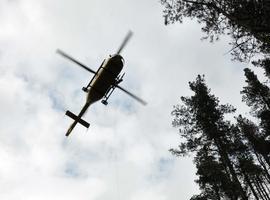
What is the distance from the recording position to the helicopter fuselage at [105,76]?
13.7 metres

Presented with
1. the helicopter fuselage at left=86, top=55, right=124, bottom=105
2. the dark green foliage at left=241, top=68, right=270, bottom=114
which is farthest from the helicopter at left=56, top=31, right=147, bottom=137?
the dark green foliage at left=241, top=68, right=270, bottom=114

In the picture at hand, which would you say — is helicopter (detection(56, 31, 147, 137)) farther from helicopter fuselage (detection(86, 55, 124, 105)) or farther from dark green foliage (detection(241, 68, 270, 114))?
dark green foliage (detection(241, 68, 270, 114))

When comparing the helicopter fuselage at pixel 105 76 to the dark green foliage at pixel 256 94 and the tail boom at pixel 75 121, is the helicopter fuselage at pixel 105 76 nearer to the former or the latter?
the tail boom at pixel 75 121

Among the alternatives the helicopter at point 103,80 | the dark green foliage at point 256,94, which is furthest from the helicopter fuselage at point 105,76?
the dark green foliage at point 256,94

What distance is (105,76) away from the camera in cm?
1372

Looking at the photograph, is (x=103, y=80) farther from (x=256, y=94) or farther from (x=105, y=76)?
(x=256, y=94)

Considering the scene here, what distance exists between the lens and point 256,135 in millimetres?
26031

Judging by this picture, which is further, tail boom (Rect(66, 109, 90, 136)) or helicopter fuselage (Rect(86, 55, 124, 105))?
tail boom (Rect(66, 109, 90, 136))

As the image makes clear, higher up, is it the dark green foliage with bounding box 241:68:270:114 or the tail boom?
the dark green foliage with bounding box 241:68:270:114

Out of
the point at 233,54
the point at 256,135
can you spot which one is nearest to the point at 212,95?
the point at 233,54

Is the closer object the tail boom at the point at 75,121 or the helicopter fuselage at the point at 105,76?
the helicopter fuselage at the point at 105,76

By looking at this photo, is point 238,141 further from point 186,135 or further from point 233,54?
point 233,54

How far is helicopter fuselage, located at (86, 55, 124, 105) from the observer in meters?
13.7

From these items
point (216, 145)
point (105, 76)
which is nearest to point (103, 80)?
point (105, 76)
